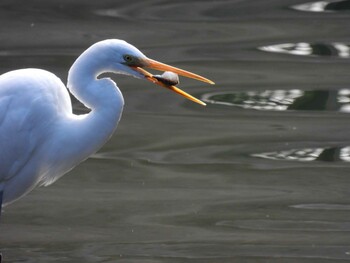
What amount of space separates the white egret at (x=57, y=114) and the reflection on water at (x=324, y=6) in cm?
553

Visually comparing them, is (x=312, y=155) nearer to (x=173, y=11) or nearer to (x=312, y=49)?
(x=312, y=49)

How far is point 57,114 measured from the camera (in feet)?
18.1

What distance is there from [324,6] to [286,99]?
8.19 ft

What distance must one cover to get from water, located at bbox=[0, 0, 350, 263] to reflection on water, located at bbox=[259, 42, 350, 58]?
0.05 feet

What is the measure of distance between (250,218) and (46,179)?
117 cm

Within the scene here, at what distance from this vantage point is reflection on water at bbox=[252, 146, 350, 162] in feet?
23.7

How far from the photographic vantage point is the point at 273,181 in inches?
268

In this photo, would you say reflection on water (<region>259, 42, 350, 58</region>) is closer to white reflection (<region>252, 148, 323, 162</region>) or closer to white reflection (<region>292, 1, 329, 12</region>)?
white reflection (<region>292, 1, 329, 12</region>)

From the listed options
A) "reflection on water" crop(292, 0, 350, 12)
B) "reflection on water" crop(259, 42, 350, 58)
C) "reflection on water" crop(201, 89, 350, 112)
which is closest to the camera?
"reflection on water" crop(201, 89, 350, 112)

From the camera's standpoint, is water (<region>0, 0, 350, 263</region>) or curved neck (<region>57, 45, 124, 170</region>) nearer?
curved neck (<region>57, 45, 124, 170</region>)

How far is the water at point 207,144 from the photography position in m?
5.91

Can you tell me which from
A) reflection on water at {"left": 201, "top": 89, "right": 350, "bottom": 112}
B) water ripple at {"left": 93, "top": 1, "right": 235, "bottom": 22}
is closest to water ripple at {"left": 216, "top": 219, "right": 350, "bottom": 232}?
reflection on water at {"left": 201, "top": 89, "right": 350, "bottom": 112}

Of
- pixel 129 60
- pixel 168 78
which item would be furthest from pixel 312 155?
pixel 129 60

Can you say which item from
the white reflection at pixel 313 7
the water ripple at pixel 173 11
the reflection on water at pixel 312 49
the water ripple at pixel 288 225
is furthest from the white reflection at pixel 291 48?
the water ripple at pixel 288 225
